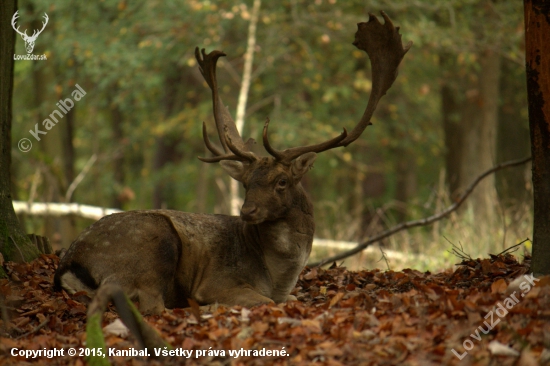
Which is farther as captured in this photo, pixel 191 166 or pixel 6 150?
pixel 191 166

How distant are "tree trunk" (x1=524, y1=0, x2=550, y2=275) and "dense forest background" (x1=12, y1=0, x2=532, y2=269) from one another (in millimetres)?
7241

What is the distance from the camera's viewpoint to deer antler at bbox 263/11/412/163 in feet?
23.2

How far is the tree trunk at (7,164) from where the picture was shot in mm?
7074

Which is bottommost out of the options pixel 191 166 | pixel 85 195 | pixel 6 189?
pixel 85 195

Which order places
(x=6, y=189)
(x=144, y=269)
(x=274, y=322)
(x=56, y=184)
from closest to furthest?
(x=274, y=322) < (x=144, y=269) < (x=6, y=189) < (x=56, y=184)

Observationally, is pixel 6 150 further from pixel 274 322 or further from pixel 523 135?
pixel 523 135

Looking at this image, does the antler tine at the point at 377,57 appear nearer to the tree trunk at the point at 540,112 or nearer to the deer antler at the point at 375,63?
the deer antler at the point at 375,63

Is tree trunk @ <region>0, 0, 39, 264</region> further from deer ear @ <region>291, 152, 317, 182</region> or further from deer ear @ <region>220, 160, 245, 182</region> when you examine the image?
deer ear @ <region>291, 152, 317, 182</region>

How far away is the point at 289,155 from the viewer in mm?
7059

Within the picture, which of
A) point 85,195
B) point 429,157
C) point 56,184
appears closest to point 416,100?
point 429,157

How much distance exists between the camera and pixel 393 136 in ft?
69.4

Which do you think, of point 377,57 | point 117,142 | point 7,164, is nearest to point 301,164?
point 377,57

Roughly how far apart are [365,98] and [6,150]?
13991mm

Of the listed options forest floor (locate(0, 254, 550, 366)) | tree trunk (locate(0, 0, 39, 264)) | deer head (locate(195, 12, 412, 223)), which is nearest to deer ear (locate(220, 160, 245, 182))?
deer head (locate(195, 12, 412, 223))
